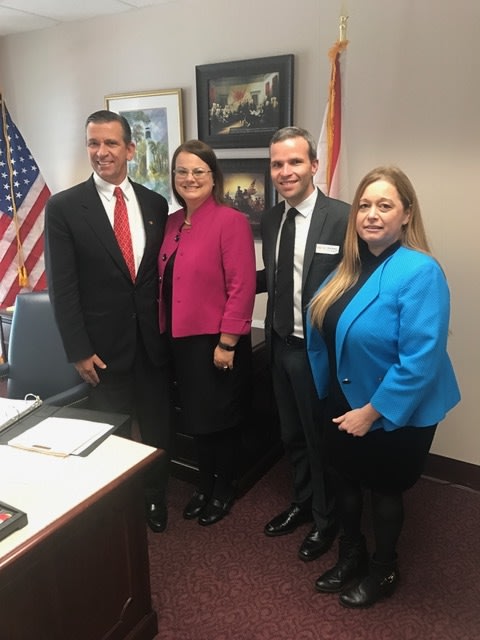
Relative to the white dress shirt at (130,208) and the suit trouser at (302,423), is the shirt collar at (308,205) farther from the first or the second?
the white dress shirt at (130,208)

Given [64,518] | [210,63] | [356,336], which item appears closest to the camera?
[64,518]

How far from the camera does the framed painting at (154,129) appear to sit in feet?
9.60

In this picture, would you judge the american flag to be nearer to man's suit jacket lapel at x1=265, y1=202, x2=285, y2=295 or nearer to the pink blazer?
the pink blazer

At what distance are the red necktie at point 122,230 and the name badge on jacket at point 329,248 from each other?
0.69 meters

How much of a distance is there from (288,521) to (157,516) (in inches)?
22.2

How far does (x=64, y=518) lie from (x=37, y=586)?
198mm

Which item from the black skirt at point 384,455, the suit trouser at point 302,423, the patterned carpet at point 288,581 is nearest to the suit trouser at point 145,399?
the patterned carpet at point 288,581

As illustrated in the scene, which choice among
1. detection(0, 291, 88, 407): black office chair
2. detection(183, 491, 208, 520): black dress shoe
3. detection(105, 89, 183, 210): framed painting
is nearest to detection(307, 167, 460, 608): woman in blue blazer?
detection(183, 491, 208, 520): black dress shoe

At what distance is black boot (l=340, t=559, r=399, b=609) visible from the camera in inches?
70.2

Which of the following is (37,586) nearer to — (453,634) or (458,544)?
(453,634)

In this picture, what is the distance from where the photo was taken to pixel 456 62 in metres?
2.14

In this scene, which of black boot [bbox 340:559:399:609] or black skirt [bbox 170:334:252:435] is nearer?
black boot [bbox 340:559:399:609]

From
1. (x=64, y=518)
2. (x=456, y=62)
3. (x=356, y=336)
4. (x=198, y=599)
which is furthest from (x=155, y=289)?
(x=456, y=62)

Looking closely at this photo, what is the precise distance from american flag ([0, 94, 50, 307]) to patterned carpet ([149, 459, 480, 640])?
1.91m
